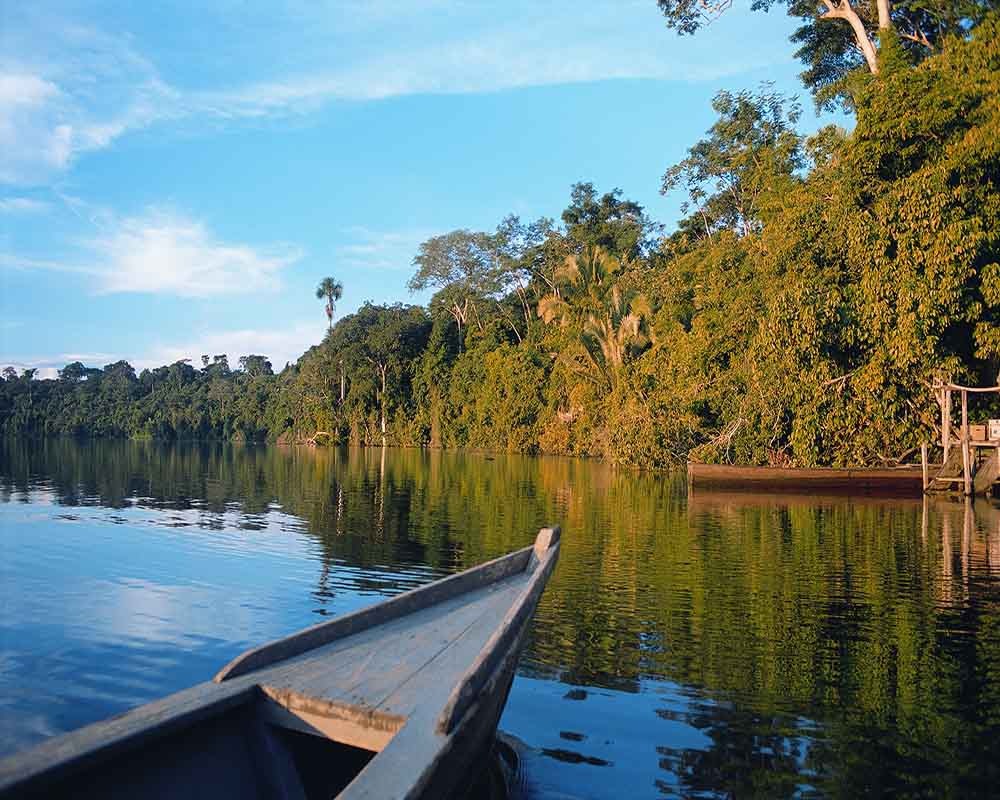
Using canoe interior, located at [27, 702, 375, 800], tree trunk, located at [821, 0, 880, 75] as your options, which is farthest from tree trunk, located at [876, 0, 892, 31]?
canoe interior, located at [27, 702, 375, 800]

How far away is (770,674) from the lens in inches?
236

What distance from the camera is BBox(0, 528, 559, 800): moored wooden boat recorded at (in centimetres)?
274

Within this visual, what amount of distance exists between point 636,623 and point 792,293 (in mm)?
15274

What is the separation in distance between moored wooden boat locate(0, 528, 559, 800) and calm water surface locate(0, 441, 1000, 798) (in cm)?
98

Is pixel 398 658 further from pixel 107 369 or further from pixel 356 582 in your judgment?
pixel 107 369

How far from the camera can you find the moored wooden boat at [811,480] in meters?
20.1

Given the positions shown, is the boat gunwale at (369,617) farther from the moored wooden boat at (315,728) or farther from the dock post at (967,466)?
the dock post at (967,466)

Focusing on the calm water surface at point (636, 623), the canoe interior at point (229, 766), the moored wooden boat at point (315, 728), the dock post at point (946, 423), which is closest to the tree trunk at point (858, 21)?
the dock post at point (946, 423)

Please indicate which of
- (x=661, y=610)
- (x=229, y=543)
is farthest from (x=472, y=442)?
(x=661, y=610)

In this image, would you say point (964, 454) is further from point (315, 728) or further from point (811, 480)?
Answer: point (315, 728)

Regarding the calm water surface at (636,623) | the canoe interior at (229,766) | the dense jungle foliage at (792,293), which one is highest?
the dense jungle foliage at (792,293)

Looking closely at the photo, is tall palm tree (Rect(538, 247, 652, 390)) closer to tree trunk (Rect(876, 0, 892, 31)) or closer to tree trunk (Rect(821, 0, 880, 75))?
tree trunk (Rect(821, 0, 880, 75))

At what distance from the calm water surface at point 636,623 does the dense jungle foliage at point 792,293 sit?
4947 mm

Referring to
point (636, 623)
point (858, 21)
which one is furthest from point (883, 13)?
point (636, 623)
